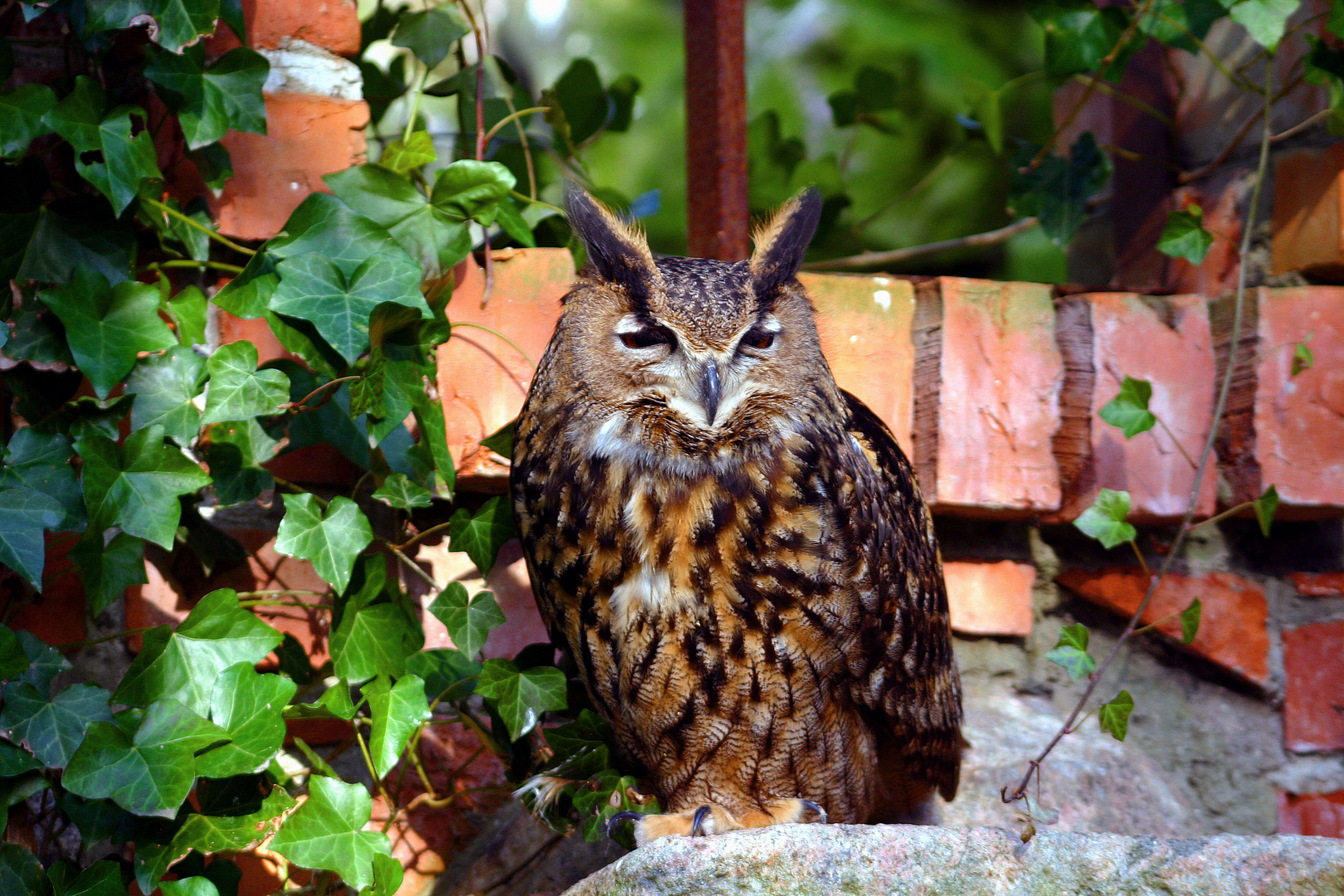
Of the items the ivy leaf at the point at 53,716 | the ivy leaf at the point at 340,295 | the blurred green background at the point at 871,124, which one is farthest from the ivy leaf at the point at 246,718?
the blurred green background at the point at 871,124

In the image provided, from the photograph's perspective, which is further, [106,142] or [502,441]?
[502,441]

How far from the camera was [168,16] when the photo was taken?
115cm

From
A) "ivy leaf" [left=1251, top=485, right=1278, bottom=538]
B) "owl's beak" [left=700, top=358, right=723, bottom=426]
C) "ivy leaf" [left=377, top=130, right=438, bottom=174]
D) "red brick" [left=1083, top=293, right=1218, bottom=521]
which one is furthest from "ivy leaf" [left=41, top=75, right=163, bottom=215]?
"ivy leaf" [left=1251, top=485, right=1278, bottom=538]

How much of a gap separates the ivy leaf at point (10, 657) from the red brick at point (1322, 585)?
5.21 feet

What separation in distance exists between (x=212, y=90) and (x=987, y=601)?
3.88 ft

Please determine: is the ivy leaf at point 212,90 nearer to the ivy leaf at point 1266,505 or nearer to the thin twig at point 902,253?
the thin twig at point 902,253

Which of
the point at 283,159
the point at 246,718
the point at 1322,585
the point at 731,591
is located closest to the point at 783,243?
the point at 731,591

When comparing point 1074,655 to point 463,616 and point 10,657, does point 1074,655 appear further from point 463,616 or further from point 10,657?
point 10,657

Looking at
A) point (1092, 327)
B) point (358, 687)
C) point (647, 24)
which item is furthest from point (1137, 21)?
point (647, 24)

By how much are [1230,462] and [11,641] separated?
4.92 ft

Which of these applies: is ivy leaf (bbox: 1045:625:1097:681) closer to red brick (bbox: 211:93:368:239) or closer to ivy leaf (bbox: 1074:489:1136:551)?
ivy leaf (bbox: 1074:489:1136:551)

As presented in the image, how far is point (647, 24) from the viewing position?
10.1ft

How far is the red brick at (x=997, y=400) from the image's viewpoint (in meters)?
1.51

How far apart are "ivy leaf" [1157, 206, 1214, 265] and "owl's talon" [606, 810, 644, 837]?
3.22 ft
